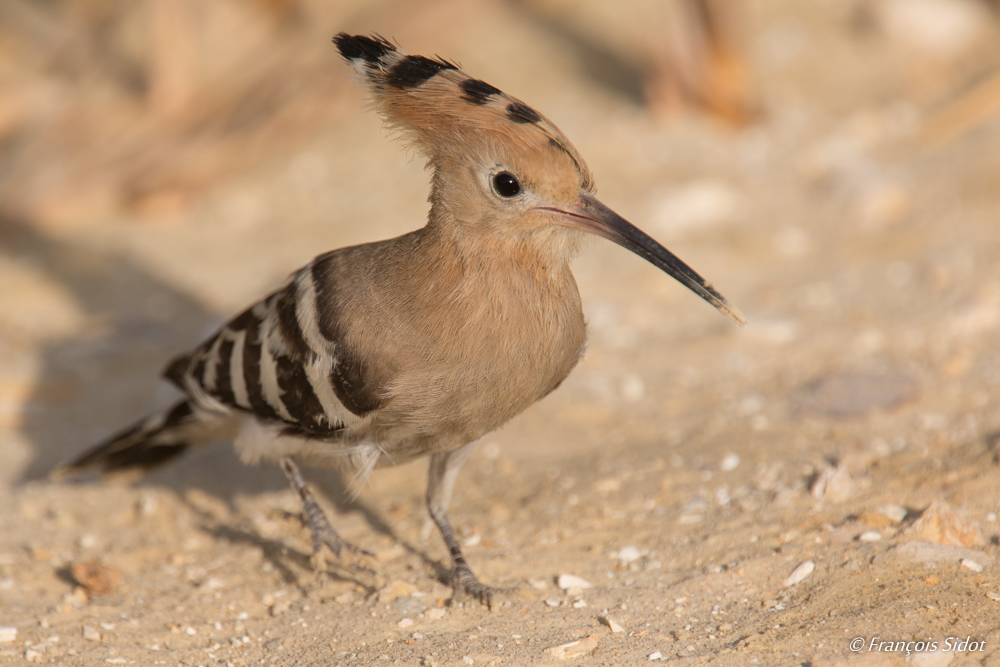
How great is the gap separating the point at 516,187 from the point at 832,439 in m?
1.80

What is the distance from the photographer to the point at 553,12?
7.85 meters

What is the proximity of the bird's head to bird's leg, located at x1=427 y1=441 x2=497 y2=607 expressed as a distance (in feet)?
2.58

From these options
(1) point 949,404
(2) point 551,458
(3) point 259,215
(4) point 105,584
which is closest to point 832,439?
(1) point 949,404

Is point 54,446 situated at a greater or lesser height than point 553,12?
lesser

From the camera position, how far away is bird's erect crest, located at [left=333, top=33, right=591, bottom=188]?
9.34ft

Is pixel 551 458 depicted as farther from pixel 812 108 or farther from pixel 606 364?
pixel 812 108

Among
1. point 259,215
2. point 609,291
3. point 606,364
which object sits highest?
point 259,215

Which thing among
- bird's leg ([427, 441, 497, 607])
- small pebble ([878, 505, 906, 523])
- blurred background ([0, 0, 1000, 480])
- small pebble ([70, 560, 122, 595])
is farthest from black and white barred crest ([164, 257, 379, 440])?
small pebble ([878, 505, 906, 523])

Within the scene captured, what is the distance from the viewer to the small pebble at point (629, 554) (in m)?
3.28

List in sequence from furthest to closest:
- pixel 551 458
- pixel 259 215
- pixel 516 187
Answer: pixel 259 215
pixel 551 458
pixel 516 187

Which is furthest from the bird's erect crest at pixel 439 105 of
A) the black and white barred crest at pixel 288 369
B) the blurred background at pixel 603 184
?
the blurred background at pixel 603 184

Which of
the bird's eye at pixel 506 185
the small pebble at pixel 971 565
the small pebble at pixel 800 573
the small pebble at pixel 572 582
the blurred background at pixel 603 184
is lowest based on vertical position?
the small pebble at pixel 572 582

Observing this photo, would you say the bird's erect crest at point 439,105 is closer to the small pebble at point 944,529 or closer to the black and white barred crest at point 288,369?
the black and white barred crest at point 288,369

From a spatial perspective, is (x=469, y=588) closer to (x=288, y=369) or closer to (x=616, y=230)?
(x=288, y=369)
